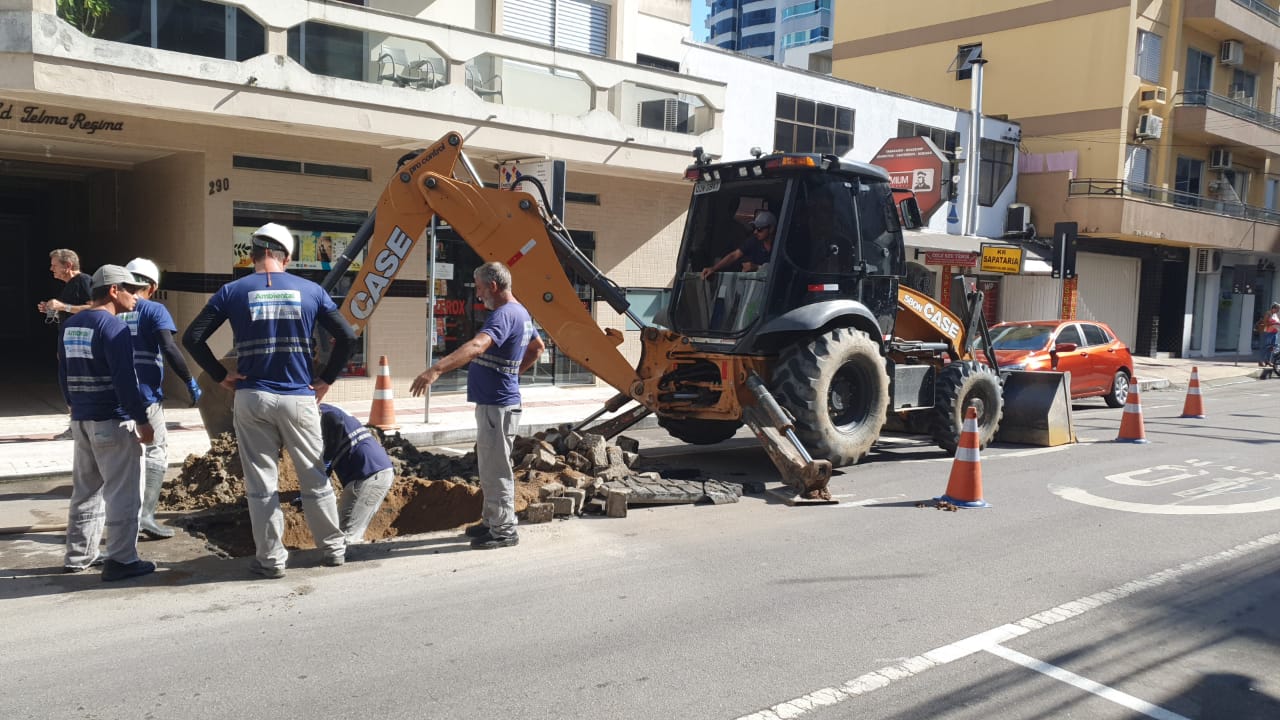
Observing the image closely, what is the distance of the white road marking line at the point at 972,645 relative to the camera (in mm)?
4312

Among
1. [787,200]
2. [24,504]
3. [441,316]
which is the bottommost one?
[24,504]

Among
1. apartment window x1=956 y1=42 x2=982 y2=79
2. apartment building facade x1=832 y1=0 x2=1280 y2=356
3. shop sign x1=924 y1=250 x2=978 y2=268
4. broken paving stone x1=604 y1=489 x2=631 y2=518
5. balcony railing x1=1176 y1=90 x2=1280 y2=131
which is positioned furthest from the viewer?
balcony railing x1=1176 y1=90 x2=1280 y2=131

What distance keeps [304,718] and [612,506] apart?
3865 millimetres

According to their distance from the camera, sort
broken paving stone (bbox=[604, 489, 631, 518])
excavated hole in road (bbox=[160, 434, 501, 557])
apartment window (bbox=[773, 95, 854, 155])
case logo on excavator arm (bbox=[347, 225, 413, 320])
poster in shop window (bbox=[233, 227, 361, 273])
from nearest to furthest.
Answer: excavated hole in road (bbox=[160, 434, 501, 557]) < broken paving stone (bbox=[604, 489, 631, 518]) < case logo on excavator arm (bbox=[347, 225, 413, 320]) < poster in shop window (bbox=[233, 227, 361, 273]) < apartment window (bbox=[773, 95, 854, 155])

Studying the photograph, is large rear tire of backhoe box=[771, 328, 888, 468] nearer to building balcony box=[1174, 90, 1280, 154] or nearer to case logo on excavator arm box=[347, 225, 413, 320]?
case logo on excavator arm box=[347, 225, 413, 320]

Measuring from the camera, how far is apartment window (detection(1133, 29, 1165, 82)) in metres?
29.7

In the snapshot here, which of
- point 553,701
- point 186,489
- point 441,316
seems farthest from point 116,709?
point 441,316

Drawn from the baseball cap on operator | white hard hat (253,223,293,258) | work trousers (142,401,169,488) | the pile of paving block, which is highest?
the baseball cap on operator

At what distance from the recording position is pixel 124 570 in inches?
229

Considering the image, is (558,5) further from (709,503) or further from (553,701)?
(553,701)

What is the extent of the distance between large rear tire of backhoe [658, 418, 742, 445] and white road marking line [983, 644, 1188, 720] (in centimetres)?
583

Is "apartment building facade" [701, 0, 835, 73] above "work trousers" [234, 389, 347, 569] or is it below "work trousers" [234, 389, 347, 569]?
above

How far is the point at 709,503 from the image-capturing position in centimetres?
831

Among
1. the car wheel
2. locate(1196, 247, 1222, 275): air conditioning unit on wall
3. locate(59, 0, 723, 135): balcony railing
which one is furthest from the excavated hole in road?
locate(1196, 247, 1222, 275): air conditioning unit on wall
